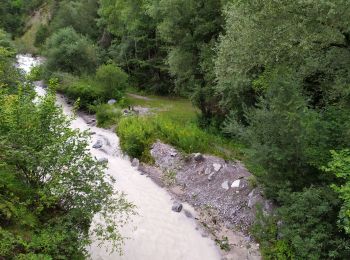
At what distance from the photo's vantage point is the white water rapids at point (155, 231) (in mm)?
11750

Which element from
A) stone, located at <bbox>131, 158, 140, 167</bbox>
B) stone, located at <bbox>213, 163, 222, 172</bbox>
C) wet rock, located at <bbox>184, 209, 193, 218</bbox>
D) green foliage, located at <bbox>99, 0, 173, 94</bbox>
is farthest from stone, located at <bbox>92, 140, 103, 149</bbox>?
green foliage, located at <bbox>99, 0, 173, 94</bbox>

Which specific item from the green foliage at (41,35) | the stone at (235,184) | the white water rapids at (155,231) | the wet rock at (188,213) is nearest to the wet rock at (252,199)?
the stone at (235,184)

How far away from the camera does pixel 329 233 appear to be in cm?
976

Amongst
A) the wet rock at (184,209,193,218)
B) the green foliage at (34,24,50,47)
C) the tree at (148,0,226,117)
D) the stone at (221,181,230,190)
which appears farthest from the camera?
the green foliage at (34,24,50,47)

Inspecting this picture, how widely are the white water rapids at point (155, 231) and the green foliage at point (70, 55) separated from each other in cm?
1939

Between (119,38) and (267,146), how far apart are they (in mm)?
34847

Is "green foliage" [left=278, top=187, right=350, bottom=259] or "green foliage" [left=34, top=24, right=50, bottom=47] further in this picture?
"green foliage" [left=34, top=24, right=50, bottom=47]

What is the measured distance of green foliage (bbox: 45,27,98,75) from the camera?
110 feet

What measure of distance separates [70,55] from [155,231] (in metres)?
25.1

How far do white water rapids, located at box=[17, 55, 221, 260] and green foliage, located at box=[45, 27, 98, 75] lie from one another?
63.6ft

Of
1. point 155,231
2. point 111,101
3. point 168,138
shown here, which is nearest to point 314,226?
point 155,231

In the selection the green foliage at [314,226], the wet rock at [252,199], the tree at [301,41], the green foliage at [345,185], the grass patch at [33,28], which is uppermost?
the tree at [301,41]

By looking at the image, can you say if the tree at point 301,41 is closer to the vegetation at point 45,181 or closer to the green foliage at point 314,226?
the green foliage at point 314,226

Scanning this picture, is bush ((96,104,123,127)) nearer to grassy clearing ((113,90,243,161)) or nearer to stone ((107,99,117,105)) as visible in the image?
grassy clearing ((113,90,243,161))
